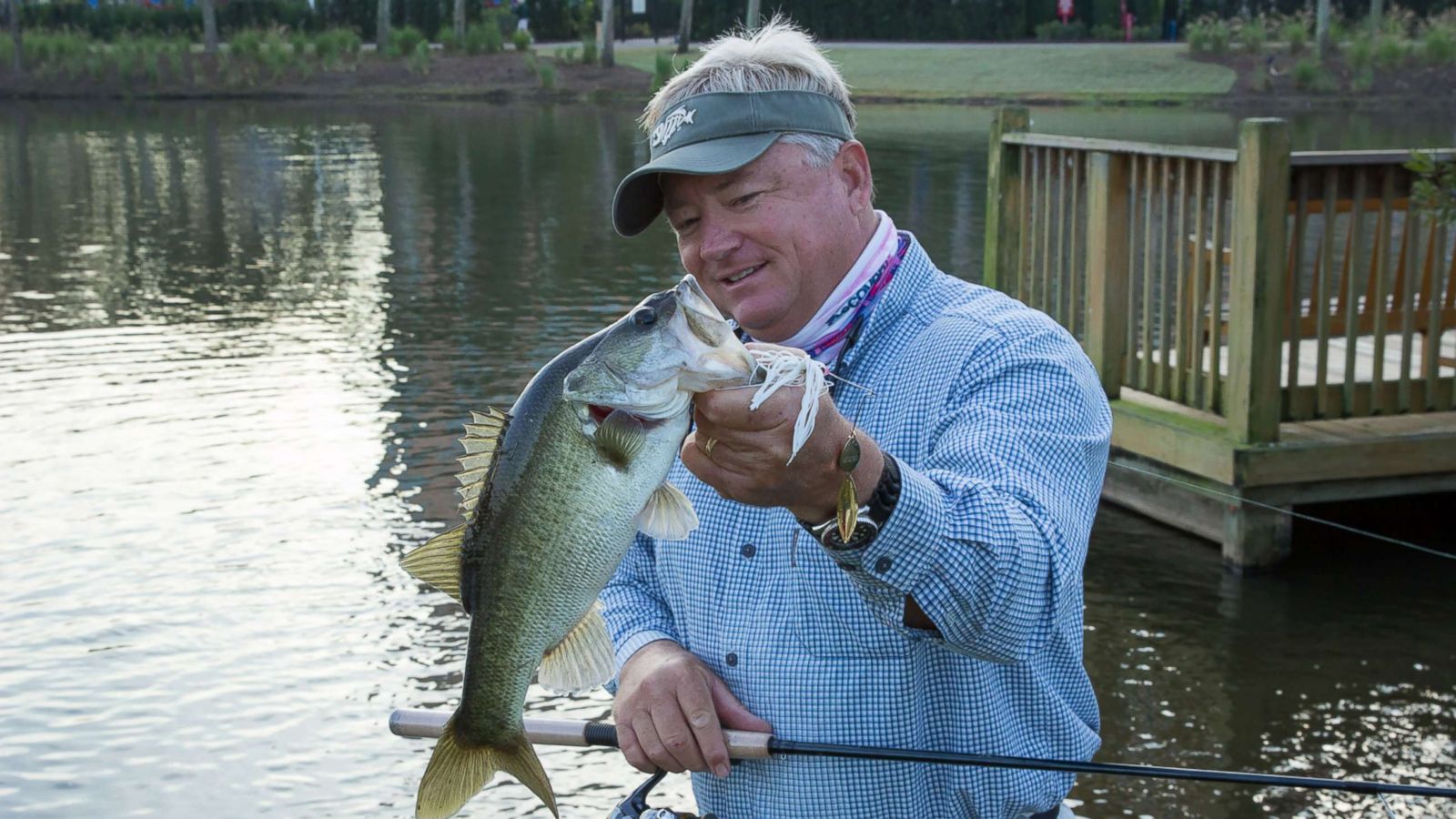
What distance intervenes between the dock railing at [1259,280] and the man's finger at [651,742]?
503 centimetres

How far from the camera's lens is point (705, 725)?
9.62 feet

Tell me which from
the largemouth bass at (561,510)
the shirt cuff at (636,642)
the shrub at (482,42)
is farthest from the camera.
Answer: the shrub at (482,42)

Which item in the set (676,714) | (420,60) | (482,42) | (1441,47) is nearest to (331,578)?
(676,714)

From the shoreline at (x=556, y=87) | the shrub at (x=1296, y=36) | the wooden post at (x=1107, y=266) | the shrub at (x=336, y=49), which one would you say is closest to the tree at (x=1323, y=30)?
the shoreline at (x=556, y=87)

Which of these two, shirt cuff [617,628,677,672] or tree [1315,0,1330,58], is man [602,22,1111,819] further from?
tree [1315,0,1330,58]

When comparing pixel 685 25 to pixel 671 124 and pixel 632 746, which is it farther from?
pixel 632 746

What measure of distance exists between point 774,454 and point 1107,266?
6416 mm

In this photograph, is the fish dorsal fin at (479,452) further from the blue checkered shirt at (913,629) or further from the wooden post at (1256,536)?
the wooden post at (1256,536)

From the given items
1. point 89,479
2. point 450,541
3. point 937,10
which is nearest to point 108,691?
point 89,479

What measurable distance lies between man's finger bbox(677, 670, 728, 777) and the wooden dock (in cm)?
500

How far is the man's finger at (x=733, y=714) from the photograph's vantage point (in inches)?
116

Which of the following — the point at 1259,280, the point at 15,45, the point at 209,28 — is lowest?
the point at 1259,280

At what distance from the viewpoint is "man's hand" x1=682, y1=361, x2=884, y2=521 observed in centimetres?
216

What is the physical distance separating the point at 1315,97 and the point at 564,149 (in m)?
24.7
